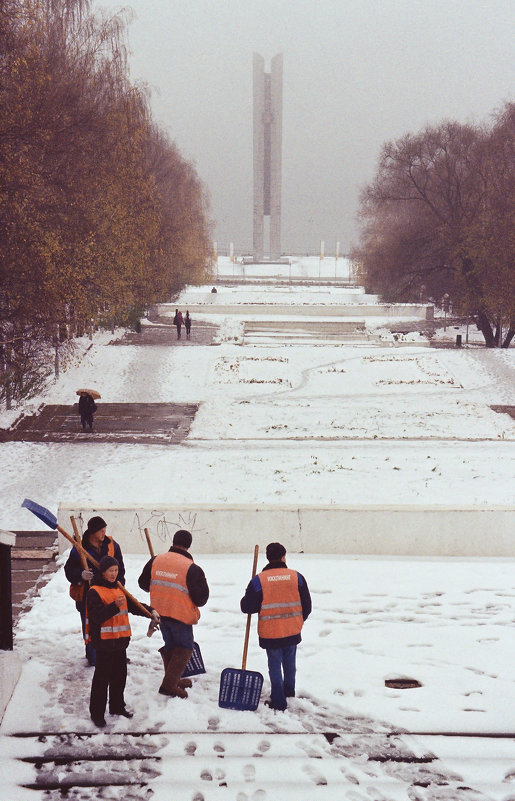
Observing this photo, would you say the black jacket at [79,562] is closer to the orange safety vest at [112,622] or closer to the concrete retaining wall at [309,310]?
the orange safety vest at [112,622]

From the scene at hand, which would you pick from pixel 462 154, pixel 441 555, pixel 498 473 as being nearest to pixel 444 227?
pixel 462 154

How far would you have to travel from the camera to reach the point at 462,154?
2981 cm

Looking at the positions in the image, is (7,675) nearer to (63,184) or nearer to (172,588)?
(172,588)

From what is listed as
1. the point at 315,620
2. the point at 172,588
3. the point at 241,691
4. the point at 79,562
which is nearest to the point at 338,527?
the point at 315,620

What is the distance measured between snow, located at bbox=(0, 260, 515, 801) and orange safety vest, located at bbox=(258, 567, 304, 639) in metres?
0.55

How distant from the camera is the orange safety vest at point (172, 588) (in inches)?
221

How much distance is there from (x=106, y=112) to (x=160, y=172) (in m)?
11.6

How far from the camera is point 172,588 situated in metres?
5.63

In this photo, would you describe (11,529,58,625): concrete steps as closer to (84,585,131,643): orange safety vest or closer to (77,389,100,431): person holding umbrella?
(84,585,131,643): orange safety vest

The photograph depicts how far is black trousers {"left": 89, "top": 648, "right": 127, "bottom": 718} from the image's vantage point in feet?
17.6

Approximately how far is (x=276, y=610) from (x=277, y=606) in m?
0.03

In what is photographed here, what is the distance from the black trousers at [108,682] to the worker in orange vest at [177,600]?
0.37 meters

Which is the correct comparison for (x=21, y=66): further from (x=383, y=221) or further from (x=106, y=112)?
(x=383, y=221)

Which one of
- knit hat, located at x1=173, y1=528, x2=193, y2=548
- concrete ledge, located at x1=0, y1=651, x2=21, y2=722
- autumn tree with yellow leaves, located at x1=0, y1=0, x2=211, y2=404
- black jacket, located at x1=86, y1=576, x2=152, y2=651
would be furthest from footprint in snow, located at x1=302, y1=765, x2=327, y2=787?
autumn tree with yellow leaves, located at x1=0, y1=0, x2=211, y2=404
